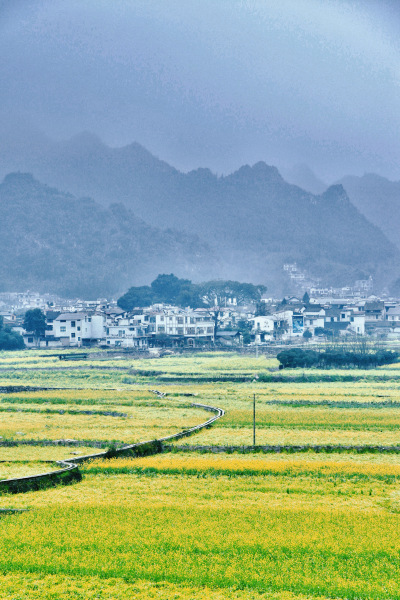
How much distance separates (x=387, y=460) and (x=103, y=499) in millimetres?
8413

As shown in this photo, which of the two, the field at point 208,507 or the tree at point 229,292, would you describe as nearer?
the field at point 208,507

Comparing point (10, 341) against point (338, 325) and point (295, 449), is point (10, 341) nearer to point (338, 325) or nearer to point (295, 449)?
point (338, 325)

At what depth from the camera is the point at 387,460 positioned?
18.3m

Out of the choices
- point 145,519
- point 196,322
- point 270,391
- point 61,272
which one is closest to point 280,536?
point 145,519

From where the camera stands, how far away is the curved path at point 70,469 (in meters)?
14.6

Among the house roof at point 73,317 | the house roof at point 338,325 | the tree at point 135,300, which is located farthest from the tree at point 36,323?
the house roof at point 338,325

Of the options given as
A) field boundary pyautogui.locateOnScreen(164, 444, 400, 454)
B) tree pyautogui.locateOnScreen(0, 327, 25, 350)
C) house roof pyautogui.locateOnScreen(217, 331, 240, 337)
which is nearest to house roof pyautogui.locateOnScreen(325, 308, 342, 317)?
house roof pyautogui.locateOnScreen(217, 331, 240, 337)

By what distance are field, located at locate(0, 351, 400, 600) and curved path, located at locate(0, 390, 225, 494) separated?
25 cm

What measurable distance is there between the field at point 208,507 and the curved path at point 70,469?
0.81ft

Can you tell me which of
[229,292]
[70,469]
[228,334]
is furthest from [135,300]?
[70,469]

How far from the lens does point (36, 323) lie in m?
77.1

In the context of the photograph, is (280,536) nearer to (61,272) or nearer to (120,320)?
(120,320)

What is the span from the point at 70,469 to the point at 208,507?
4.11m

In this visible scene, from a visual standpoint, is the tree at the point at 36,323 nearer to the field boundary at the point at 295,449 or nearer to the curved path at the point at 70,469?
the curved path at the point at 70,469
